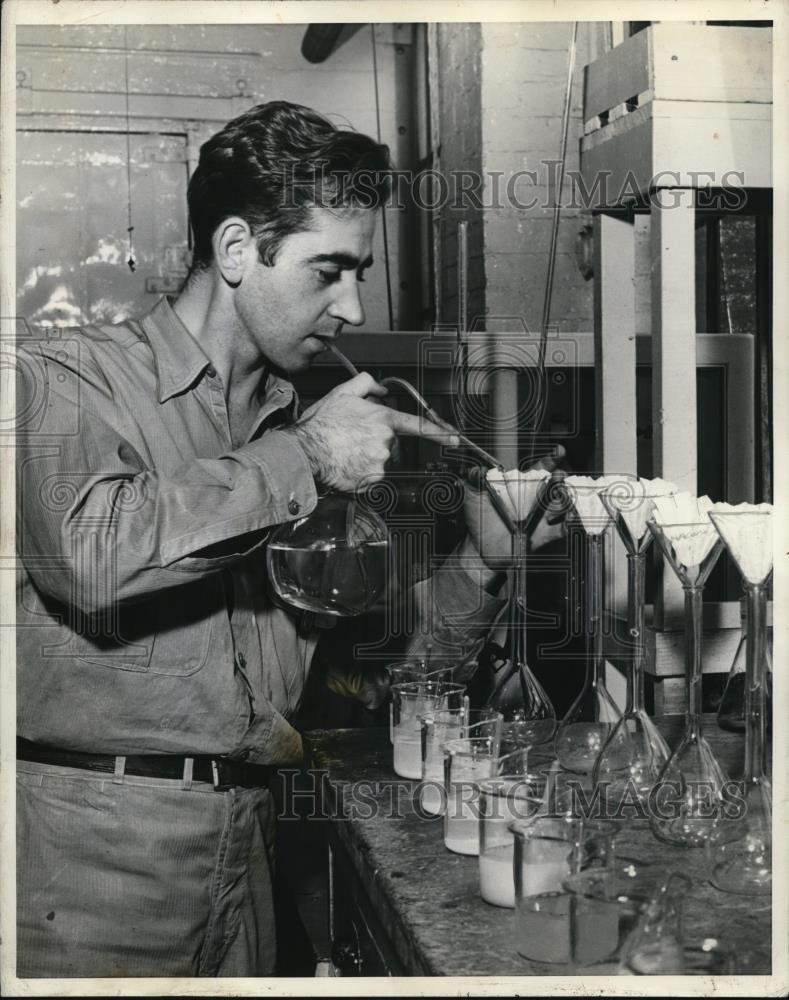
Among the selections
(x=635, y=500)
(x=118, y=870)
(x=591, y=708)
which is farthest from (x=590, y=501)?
(x=118, y=870)

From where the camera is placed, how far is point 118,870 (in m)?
1.68

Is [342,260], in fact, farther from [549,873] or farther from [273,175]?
[549,873]

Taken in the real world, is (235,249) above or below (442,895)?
above

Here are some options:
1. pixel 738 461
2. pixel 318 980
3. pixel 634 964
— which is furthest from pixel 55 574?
pixel 738 461

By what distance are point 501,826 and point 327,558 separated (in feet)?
2.20

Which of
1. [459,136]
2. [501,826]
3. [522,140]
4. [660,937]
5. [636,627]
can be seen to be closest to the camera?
[660,937]

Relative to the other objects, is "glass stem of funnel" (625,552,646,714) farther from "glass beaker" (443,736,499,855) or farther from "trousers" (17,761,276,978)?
"trousers" (17,761,276,978)

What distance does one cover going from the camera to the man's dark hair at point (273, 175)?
6.17 ft

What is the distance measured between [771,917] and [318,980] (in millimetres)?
565

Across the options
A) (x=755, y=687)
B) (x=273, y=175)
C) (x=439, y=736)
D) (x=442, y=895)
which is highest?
(x=273, y=175)

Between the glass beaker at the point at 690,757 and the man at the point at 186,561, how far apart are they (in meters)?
0.51

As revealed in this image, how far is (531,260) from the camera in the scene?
10.1ft

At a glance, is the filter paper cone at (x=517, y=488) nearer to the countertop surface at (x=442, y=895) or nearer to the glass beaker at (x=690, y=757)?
the glass beaker at (x=690, y=757)

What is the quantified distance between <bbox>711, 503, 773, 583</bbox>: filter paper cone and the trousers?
3.10 feet
